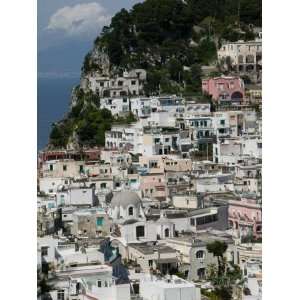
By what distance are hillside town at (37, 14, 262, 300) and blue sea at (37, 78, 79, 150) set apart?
0.36m

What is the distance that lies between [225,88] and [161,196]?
2678 millimetres

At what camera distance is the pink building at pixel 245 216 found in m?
8.38

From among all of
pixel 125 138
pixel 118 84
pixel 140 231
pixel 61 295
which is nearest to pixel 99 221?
pixel 140 231

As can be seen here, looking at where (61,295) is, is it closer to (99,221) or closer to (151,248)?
(151,248)

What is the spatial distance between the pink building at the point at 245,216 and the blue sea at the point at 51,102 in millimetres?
1757

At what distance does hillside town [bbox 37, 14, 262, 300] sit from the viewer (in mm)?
7625

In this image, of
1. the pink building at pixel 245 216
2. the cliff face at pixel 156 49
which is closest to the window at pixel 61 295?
the pink building at pixel 245 216

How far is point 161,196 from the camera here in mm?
9625

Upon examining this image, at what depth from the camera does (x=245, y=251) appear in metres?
8.11

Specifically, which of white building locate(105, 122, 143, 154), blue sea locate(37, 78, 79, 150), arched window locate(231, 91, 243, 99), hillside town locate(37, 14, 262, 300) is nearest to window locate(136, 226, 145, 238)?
hillside town locate(37, 14, 262, 300)
